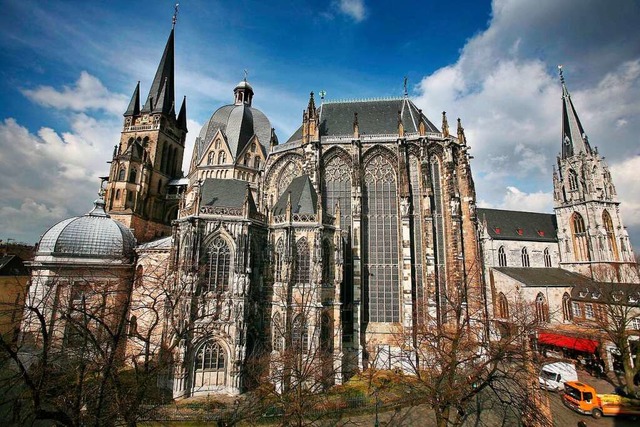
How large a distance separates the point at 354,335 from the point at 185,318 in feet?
42.1

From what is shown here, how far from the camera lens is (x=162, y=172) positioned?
44.8 m

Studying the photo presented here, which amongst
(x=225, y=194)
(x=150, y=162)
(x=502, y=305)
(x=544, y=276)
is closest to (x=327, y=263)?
(x=225, y=194)

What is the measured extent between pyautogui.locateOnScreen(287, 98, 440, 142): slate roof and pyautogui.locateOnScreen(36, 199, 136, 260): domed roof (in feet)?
60.2

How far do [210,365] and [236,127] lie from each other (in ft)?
96.4

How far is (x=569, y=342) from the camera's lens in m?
31.8

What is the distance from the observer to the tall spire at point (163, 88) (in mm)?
44969

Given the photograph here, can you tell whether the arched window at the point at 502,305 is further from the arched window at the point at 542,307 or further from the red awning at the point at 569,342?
the red awning at the point at 569,342

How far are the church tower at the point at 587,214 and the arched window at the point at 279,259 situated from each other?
134ft

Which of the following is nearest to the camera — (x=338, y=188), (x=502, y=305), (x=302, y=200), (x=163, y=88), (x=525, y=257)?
(x=302, y=200)

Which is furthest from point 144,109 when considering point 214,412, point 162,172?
point 214,412

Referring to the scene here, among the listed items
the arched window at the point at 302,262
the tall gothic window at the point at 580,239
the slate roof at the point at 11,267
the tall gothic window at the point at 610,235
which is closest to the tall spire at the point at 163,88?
A: the slate roof at the point at 11,267

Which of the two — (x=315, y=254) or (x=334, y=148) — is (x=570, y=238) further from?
(x=315, y=254)

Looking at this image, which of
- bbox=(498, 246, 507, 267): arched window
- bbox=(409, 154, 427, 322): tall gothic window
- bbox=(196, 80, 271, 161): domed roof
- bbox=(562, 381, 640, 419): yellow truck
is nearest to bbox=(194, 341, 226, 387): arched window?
bbox=(409, 154, 427, 322): tall gothic window

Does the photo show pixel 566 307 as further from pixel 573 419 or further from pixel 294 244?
pixel 294 244
